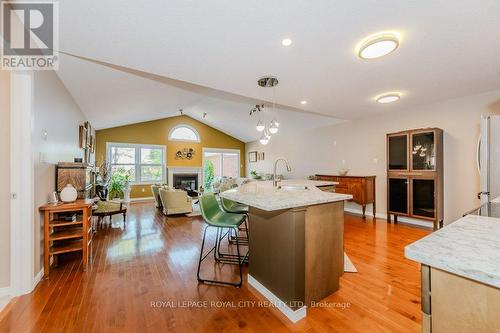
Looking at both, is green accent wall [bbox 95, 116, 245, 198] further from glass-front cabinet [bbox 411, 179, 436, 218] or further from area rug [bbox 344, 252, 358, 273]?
area rug [bbox 344, 252, 358, 273]

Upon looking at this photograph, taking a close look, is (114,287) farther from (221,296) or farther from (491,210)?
(491,210)

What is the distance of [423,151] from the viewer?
3975 mm

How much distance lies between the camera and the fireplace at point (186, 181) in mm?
8461

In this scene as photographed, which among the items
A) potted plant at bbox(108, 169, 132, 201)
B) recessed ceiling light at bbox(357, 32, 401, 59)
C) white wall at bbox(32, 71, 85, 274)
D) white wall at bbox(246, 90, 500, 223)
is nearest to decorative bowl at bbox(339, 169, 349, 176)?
white wall at bbox(246, 90, 500, 223)

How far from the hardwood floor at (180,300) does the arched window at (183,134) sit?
19.8 feet

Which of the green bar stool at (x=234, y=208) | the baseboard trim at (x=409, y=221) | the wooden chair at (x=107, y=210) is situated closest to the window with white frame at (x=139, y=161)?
the wooden chair at (x=107, y=210)

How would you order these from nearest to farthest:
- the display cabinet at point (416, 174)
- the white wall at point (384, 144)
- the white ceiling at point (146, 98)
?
the white ceiling at point (146, 98)
the white wall at point (384, 144)
the display cabinet at point (416, 174)

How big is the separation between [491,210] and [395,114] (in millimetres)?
3693

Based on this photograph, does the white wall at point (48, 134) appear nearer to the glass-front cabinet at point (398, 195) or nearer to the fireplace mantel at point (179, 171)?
the fireplace mantel at point (179, 171)

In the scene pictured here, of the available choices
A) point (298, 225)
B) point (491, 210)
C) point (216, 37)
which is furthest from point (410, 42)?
point (298, 225)

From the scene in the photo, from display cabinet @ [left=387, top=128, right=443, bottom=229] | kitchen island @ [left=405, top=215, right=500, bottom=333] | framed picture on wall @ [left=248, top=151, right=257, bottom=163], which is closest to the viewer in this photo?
kitchen island @ [left=405, top=215, right=500, bottom=333]

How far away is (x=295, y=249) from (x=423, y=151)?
3775mm

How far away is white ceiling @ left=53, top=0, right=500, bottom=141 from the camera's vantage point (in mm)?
1669

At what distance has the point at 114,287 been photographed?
214 cm
